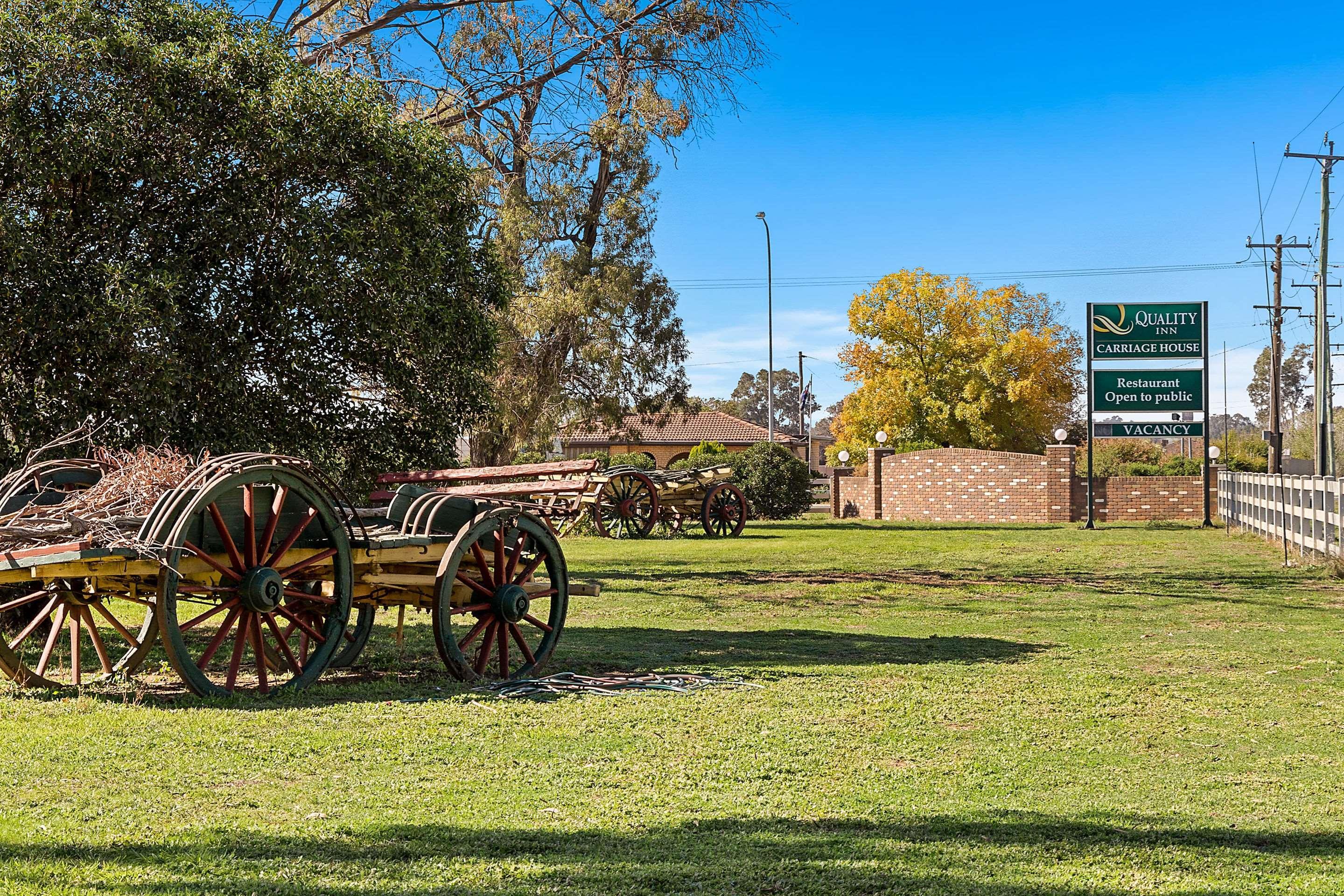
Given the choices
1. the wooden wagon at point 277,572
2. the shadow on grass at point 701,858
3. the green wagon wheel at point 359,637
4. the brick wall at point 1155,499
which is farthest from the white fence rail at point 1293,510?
the shadow on grass at point 701,858

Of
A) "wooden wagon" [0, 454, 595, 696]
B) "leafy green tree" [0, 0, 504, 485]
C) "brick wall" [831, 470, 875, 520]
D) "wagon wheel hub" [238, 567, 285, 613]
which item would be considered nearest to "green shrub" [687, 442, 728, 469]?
"brick wall" [831, 470, 875, 520]

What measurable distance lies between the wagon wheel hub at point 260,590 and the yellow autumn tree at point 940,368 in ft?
132

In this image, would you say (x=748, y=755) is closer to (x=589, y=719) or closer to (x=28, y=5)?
(x=589, y=719)

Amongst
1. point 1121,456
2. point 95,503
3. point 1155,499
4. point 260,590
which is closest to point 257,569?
point 260,590

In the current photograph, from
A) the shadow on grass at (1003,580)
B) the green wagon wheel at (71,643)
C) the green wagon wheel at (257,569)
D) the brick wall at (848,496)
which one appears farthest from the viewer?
the brick wall at (848,496)

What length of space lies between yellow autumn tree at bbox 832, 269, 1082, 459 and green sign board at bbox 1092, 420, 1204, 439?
56.1 ft

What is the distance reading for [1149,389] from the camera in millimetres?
28375

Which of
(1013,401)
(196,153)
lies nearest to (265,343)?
(196,153)

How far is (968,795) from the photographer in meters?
4.95

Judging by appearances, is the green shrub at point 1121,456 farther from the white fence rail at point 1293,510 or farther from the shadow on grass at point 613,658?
the shadow on grass at point 613,658

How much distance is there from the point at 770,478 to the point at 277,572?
1024 inches

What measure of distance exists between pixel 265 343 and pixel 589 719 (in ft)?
19.4

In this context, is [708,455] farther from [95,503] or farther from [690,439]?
[95,503]

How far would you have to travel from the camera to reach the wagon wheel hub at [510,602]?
7.70 m
